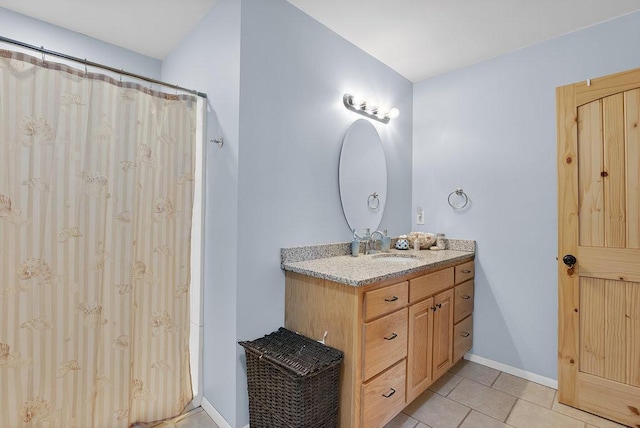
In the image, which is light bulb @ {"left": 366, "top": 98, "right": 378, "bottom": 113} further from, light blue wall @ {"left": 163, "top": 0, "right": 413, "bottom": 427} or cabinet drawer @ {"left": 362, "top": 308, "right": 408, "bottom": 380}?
cabinet drawer @ {"left": 362, "top": 308, "right": 408, "bottom": 380}

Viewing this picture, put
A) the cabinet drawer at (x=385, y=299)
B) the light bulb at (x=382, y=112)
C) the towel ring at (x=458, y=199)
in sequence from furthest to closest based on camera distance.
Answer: the towel ring at (x=458, y=199) < the light bulb at (x=382, y=112) < the cabinet drawer at (x=385, y=299)

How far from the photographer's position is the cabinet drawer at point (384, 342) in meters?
1.46

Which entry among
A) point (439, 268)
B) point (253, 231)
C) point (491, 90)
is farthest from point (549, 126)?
point (253, 231)

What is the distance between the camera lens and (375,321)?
1.49 m

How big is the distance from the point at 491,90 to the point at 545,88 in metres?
0.37

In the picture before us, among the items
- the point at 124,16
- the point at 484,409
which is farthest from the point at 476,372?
the point at 124,16

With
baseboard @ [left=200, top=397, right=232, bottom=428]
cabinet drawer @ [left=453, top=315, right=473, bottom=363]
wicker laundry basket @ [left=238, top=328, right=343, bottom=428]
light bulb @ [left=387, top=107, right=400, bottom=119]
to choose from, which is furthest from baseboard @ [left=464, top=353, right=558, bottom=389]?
light bulb @ [left=387, top=107, right=400, bottom=119]

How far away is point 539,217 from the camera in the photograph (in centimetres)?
221

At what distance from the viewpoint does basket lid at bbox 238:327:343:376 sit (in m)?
1.35

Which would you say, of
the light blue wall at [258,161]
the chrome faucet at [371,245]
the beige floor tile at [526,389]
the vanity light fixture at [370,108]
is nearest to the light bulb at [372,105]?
the vanity light fixture at [370,108]

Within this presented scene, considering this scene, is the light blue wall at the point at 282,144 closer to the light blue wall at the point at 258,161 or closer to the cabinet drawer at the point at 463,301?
the light blue wall at the point at 258,161

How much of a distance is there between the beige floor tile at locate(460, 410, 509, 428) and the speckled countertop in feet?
2.90

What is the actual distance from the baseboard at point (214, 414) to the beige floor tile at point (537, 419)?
1.62 meters

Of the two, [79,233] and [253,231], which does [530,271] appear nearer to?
[253,231]
